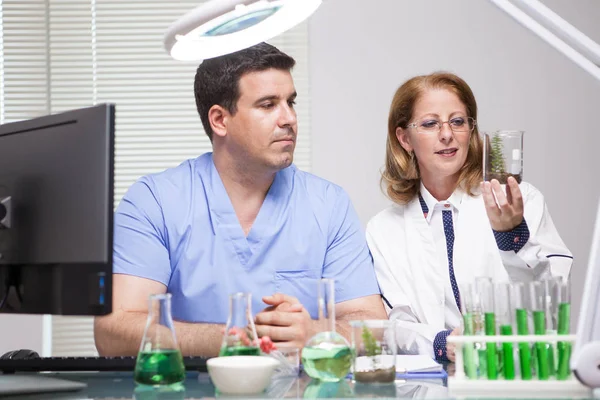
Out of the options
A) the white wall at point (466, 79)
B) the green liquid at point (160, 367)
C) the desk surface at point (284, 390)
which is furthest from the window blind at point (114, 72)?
the green liquid at point (160, 367)

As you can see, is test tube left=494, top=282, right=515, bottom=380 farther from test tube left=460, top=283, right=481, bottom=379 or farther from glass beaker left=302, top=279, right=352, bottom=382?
glass beaker left=302, top=279, right=352, bottom=382

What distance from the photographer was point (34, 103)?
3.59 metres

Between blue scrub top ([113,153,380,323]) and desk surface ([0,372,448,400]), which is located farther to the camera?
blue scrub top ([113,153,380,323])

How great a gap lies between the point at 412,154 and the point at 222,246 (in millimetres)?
754

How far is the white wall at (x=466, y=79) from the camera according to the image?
10.7 ft

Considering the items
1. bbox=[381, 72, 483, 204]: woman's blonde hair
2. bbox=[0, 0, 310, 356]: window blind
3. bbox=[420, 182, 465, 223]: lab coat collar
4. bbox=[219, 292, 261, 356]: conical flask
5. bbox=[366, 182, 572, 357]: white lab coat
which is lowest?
bbox=[219, 292, 261, 356]: conical flask

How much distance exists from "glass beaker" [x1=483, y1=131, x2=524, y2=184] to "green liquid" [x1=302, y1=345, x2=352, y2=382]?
0.53 m

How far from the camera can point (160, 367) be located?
1216 mm

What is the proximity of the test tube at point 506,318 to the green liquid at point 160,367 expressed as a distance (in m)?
0.52

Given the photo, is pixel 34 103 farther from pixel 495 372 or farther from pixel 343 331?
pixel 495 372

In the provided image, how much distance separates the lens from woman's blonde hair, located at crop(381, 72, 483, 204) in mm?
Answer: 2309

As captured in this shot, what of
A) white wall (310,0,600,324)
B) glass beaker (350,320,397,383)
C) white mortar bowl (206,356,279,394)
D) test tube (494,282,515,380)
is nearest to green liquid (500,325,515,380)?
test tube (494,282,515,380)

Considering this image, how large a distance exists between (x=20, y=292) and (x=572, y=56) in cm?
104

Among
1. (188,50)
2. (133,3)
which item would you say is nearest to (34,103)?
(133,3)
